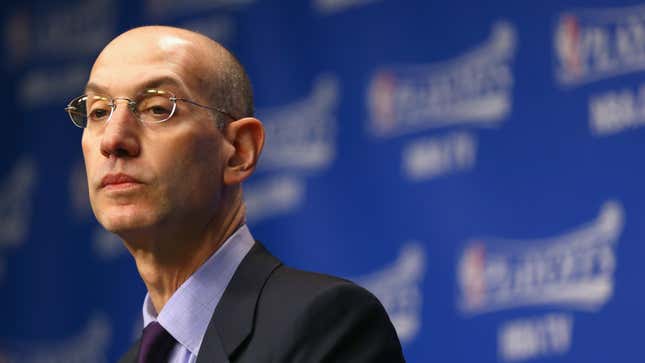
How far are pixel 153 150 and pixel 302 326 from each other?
1.28ft

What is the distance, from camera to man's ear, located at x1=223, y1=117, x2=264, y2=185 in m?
2.08

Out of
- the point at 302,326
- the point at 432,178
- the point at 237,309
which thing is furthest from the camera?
the point at 432,178

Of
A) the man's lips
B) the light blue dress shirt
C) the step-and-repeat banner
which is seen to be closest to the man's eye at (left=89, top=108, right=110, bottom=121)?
the man's lips

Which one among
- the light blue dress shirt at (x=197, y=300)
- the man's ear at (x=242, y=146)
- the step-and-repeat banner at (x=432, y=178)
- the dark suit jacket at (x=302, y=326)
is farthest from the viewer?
the step-and-repeat banner at (x=432, y=178)

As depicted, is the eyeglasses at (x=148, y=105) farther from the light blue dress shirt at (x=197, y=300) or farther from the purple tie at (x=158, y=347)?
the purple tie at (x=158, y=347)

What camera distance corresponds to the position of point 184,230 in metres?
2.01

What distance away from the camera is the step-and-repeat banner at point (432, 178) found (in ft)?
10.7

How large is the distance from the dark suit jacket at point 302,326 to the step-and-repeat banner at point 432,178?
1.50 metres

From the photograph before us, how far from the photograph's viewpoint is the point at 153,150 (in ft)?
6.47

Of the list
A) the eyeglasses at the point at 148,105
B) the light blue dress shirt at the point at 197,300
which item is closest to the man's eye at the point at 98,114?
the eyeglasses at the point at 148,105

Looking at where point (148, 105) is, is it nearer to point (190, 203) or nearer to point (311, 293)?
point (190, 203)

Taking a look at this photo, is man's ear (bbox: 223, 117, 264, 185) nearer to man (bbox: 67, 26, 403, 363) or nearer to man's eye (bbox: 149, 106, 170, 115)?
man (bbox: 67, 26, 403, 363)

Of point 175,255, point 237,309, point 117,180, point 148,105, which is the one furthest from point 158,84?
point 237,309

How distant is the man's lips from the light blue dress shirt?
187 mm
